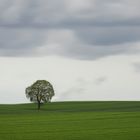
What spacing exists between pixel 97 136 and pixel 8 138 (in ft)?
24.3

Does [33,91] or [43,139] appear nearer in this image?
[43,139]

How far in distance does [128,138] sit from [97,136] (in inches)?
148

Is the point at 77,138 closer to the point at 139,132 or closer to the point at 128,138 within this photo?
the point at 128,138

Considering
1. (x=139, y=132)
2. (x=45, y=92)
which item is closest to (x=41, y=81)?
(x=45, y=92)

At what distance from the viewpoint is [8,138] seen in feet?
149

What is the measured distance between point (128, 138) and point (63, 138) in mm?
5317

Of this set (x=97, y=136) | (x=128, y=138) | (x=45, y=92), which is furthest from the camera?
(x=45, y=92)

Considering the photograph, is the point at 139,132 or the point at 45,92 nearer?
the point at 139,132

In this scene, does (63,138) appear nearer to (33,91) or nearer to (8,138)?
(8,138)

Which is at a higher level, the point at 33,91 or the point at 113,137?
the point at 33,91

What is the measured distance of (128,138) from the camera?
142 feet

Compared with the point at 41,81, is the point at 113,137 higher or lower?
lower

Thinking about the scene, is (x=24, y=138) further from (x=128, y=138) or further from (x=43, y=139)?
(x=128, y=138)

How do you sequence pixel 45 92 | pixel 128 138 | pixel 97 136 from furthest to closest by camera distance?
1. pixel 45 92
2. pixel 97 136
3. pixel 128 138
